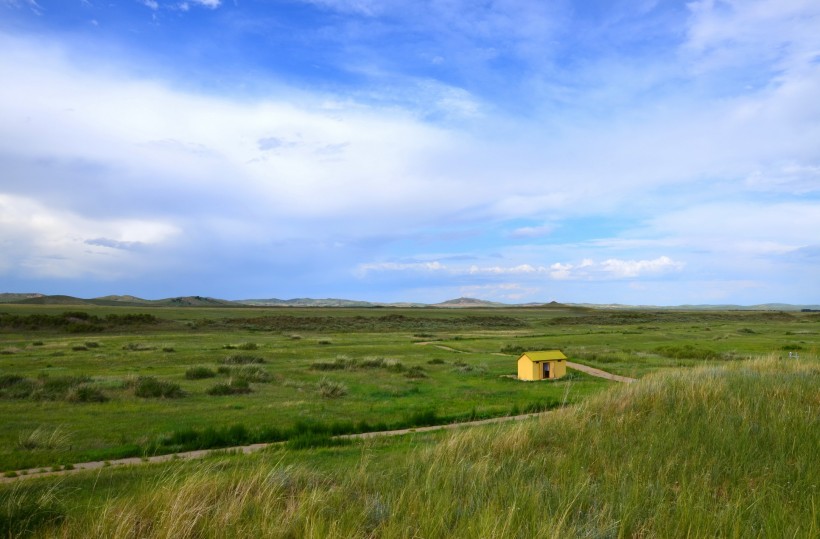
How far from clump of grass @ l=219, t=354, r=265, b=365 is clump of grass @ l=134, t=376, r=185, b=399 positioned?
10.1 meters

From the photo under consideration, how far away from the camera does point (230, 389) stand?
21.8 meters

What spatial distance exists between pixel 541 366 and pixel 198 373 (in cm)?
1762

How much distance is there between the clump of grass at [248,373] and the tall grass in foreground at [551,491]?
58.0 ft

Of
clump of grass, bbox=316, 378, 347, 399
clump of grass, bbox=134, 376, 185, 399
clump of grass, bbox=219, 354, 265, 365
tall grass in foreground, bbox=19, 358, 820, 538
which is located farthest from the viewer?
clump of grass, bbox=219, 354, 265, 365

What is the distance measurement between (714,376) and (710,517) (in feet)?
31.3

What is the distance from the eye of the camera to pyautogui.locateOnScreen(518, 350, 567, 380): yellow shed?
88.2 feet

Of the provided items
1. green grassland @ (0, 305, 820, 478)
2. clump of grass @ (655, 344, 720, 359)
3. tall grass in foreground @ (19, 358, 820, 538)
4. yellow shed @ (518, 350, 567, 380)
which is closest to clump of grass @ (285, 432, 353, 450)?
green grassland @ (0, 305, 820, 478)

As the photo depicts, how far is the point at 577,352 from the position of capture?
41281 mm

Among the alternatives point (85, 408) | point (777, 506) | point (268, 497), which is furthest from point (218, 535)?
point (85, 408)

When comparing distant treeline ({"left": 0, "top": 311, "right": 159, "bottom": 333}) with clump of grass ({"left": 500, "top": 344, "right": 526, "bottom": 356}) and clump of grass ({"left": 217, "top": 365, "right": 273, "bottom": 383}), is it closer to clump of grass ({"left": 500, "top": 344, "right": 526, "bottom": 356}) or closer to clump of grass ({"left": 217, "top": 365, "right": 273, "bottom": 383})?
clump of grass ({"left": 217, "top": 365, "right": 273, "bottom": 383})

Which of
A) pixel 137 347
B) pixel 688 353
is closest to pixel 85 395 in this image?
pixel 137 347

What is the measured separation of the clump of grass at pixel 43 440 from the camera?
40.9 ft

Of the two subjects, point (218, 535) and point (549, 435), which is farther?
point (549, 435)

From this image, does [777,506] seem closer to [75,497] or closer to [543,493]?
[543,493]
